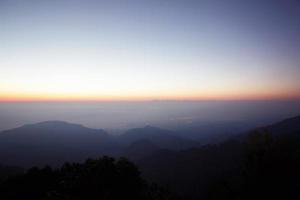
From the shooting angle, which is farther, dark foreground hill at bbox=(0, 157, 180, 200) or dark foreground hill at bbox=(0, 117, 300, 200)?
dark foreground hill at bbox=(0, 117, 300, 200)

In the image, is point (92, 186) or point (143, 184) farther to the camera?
point (143, 184)

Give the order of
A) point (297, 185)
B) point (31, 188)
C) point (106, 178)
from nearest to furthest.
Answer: point (297, 185)
point (106, 178)
point (31, 188)

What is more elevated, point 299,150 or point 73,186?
point 299,150

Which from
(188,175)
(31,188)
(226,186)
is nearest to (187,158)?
(188,175)

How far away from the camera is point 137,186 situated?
76.6 feet

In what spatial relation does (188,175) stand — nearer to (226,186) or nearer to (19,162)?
(226,186)

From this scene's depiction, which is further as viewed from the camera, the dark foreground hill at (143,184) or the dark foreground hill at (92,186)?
the dark foreground hill at (143,184)

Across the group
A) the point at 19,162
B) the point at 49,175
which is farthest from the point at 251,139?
the point at 19,162

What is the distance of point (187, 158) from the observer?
397ft

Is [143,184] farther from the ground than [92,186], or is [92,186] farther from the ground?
[92,186]

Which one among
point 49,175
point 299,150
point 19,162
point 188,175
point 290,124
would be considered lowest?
point 19,162

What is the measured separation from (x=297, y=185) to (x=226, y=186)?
32.5ft

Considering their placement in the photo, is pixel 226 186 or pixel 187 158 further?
pixel 187 158

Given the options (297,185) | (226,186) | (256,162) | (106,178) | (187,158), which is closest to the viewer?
(297,185)
